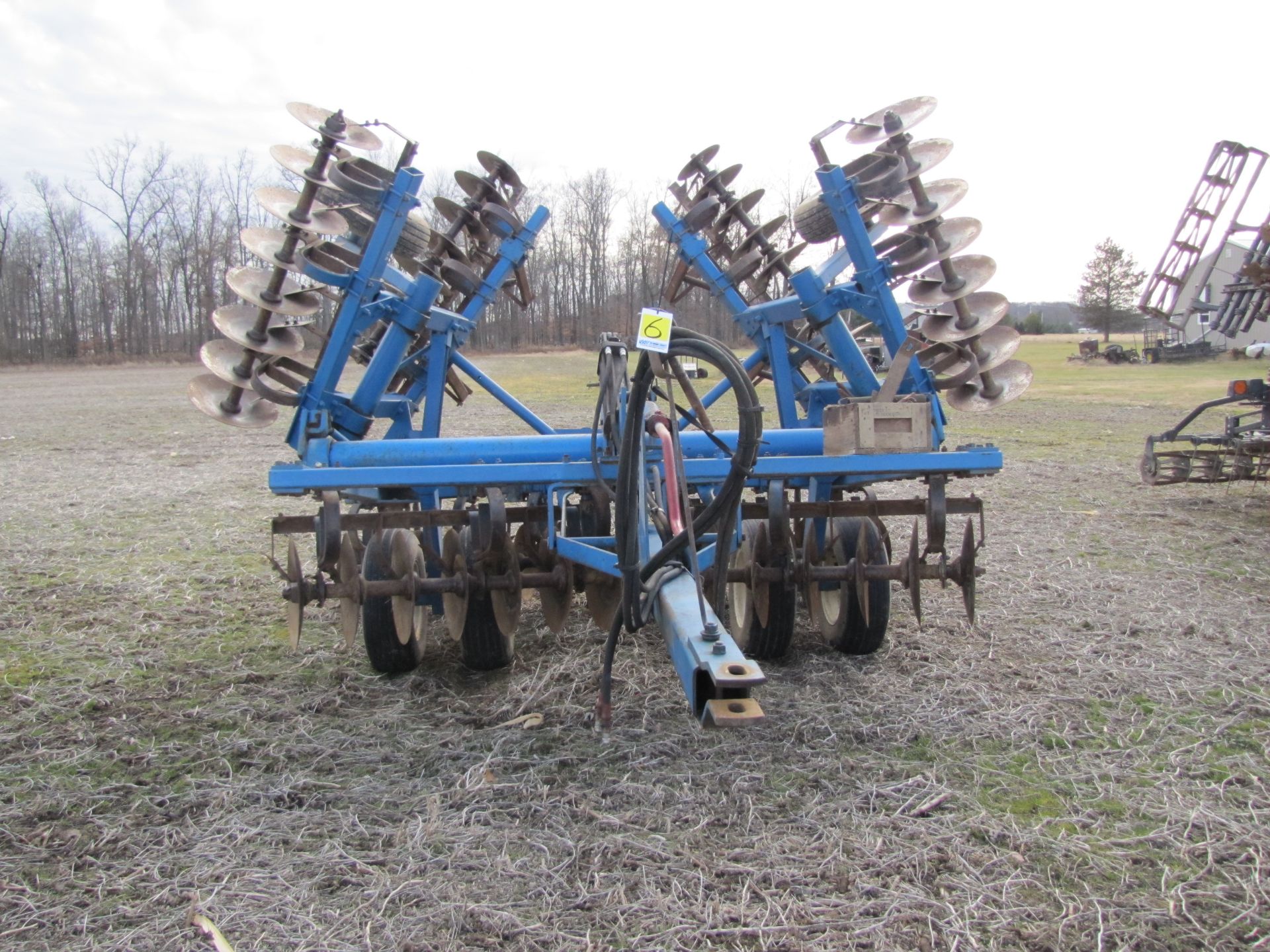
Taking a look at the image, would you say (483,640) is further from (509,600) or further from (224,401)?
(224,401)

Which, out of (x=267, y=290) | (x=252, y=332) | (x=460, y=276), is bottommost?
(x=252, y=332)

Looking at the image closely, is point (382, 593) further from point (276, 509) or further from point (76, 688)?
point (276, 509)

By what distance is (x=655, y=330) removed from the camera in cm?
262

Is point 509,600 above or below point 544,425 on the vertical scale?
below

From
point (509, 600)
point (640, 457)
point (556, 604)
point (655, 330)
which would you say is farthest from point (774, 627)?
point (655, 330)

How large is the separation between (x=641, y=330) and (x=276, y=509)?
7.24 metres

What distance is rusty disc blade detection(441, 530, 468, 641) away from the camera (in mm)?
4051

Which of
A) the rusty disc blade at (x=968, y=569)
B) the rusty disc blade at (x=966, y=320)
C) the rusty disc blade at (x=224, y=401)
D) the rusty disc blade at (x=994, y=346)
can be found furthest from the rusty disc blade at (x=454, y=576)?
the rusty disc blade at (x=994, y=346)

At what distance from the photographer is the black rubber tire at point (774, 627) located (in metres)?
4.50

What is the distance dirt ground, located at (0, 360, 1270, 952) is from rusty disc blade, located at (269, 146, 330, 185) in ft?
7.53

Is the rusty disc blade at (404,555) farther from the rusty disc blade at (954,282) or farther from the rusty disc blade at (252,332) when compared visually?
the rusty disc blade at (954,282)

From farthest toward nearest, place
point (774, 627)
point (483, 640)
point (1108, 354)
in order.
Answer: point (1108, 354) → point (774, 627) → point (483, 640)

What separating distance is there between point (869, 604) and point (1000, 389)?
3.90ft

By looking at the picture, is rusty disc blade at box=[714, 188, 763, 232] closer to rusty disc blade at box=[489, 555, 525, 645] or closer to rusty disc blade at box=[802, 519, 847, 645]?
rusty disc blade at box=[802, 519, 847, 645]
